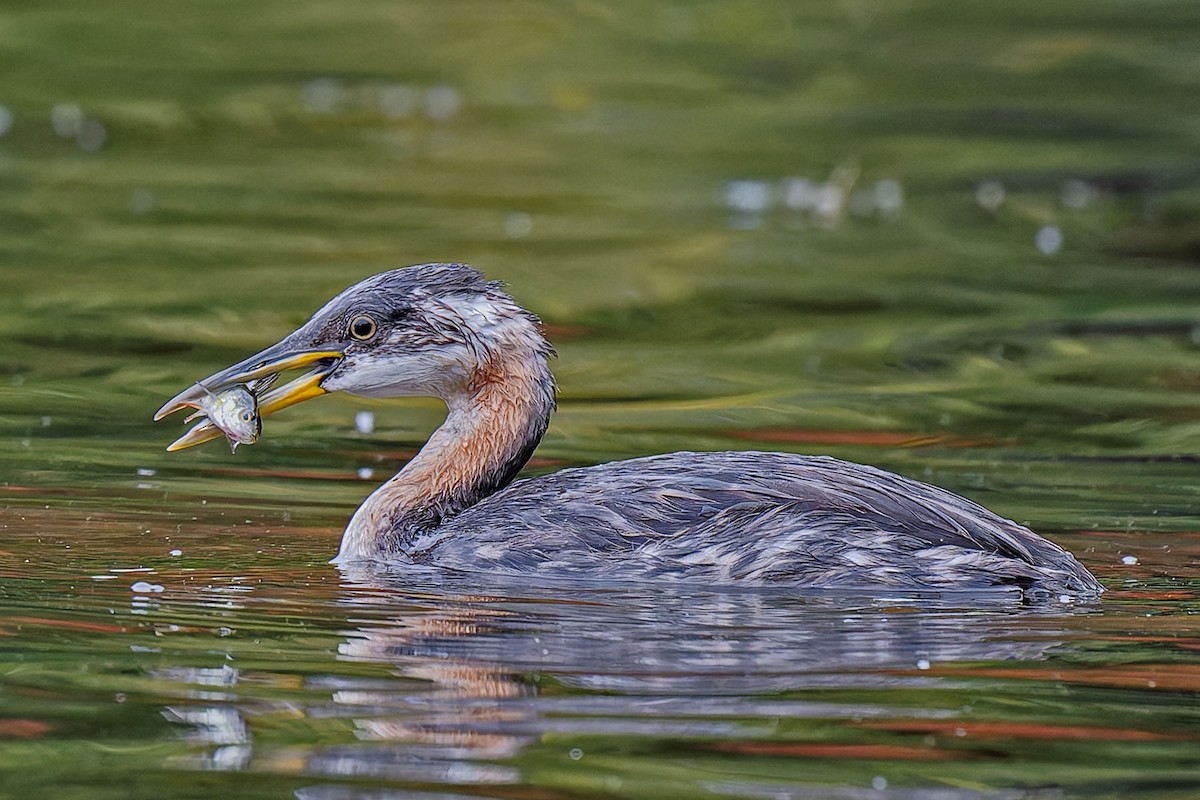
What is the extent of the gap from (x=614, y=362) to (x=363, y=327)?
14.1ft

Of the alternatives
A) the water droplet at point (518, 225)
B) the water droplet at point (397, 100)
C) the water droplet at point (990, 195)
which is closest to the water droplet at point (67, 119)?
the water droplet at point (397, 100)

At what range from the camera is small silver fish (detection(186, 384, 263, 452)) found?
8.05 meters

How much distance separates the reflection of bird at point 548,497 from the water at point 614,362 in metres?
0.16

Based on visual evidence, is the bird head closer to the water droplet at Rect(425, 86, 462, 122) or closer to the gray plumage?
the gray plumage

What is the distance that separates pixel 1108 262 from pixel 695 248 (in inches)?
113

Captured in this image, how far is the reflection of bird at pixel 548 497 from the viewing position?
7367 millimetres

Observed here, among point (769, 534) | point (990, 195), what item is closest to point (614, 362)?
point (769, 534)

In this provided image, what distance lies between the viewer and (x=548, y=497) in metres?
7.73

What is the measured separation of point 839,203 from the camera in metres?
17.3

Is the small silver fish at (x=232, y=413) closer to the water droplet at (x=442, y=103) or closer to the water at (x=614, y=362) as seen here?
the water at (x=614, y=362)

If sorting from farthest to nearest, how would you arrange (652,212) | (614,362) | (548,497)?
(652,212) → (614,362) → (548,497)

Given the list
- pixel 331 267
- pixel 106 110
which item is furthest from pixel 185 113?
pixel 331 267

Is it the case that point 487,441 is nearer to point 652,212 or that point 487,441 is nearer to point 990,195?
point 652,212

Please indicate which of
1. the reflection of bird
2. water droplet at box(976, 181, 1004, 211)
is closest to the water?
water droplet at box(976, 181, 1004, 211)
